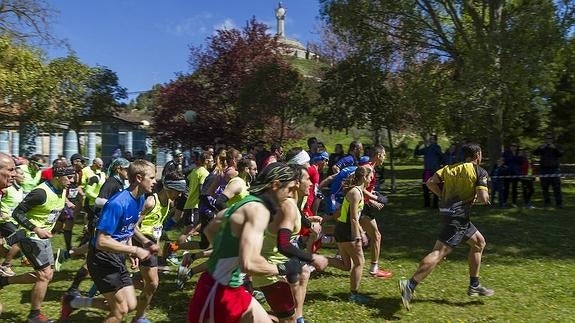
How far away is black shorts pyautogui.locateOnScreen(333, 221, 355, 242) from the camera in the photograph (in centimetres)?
681

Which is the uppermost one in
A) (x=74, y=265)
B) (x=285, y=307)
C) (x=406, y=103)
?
(x=406, y=103)

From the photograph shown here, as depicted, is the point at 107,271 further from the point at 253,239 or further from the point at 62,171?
the point at 253,239

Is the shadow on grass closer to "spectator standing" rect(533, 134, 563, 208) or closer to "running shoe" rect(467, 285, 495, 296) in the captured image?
"spectator standing" rect(533, 134, 563, 208)

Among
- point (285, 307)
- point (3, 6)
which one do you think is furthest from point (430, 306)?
point (3, 6)

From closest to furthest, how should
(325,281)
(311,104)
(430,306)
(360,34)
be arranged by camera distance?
(430,306)
(325,281)
(360,34)
(311,104)

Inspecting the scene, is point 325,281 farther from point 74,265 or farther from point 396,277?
point 74,265

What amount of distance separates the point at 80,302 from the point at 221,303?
2626 mm

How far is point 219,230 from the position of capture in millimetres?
3652

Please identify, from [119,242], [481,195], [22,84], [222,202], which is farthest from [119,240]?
[22,84]

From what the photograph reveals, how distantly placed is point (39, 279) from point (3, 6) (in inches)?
511

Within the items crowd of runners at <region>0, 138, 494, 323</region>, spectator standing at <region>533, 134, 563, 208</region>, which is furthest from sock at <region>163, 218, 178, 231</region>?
spectator standing at <region>533, 134, 563, 208</region>

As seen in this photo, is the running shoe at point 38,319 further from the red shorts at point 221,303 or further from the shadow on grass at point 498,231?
the shadow on grass at point 498,231

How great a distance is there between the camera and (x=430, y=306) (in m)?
6.77

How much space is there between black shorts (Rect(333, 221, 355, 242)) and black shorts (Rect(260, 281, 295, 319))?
2.17 meters
